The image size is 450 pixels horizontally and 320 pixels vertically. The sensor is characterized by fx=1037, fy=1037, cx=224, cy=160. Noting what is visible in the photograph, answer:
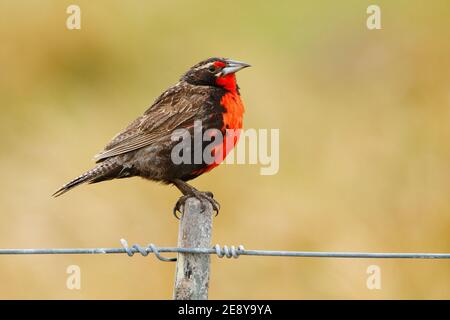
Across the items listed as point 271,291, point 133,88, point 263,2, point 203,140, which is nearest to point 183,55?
point 133,88

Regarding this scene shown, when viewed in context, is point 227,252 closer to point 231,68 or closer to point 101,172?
point 101,172

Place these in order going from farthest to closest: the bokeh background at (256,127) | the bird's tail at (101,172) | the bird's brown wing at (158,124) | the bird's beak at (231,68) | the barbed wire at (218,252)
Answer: the bokeh background at (256,127) → the bird's beak at (231,68) → the bird's brown wing at (158,124) → the bird's tail at (101,172) → the barbed wire at (218,252)

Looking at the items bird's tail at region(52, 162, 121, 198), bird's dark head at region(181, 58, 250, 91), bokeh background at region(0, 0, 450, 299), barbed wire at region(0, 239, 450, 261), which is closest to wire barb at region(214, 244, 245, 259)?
barbed wire at region(0, 239, 450, 261)

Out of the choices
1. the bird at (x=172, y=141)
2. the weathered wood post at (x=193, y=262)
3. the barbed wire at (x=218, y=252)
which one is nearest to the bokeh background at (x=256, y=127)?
the bird at (x=172, y=141)

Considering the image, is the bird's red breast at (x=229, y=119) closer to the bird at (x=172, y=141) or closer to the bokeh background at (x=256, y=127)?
the bird at (x=172, y=141)

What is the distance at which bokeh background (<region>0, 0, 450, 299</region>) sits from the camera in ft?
30.3

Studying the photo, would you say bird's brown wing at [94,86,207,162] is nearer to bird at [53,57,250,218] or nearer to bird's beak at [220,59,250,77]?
bird at [53,57,250,218]

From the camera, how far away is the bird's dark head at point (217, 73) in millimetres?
7184

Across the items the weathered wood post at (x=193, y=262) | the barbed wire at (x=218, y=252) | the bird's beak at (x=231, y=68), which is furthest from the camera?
the bird's beak at (x=231, y=68)

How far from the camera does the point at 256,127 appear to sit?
10.1m

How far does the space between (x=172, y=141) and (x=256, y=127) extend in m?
3.27

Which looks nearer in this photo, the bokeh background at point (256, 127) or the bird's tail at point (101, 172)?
the bird's tail at point (101, 172)

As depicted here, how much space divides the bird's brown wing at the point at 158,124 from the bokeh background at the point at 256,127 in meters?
2.28

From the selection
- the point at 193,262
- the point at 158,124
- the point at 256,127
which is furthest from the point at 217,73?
the point at 256,127
